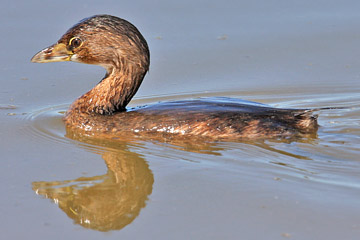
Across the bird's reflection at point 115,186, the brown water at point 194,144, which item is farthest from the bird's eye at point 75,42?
the bird's reflection at point 115,186

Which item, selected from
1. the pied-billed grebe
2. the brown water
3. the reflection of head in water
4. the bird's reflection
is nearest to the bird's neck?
the pied-billed grebe

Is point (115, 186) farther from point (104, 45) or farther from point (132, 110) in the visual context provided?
point (104, 45)

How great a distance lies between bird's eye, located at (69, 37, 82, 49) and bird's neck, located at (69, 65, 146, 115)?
17.2 inches

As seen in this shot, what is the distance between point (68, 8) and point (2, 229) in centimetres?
607

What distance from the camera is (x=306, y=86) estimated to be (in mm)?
9086

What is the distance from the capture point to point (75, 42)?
7914mm

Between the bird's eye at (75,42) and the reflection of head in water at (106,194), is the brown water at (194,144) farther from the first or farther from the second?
the bird's eye at (75,42)

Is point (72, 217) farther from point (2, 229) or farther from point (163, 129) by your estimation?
point (163, 129)

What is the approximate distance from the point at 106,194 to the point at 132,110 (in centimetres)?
192

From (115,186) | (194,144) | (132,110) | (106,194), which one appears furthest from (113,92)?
(106,194)

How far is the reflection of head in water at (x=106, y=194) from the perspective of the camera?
5559 mm

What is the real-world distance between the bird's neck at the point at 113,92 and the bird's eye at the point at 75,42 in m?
0.44

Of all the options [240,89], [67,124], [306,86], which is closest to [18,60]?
[67,124]

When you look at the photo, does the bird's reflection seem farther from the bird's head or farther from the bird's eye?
the bird's eye
